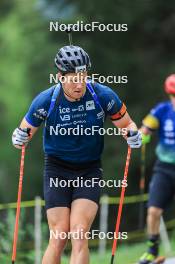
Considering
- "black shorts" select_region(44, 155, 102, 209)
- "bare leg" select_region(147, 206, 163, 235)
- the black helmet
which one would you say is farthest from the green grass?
the black helmet

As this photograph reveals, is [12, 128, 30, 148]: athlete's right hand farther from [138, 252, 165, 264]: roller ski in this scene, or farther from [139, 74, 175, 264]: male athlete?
[138, 252, 165, 264]: roller ski

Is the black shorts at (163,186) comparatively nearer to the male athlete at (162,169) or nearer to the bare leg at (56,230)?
the male athlete at (162,169)

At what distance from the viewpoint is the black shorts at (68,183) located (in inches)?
254

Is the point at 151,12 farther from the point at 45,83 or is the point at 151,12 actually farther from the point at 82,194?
the point at 82,194

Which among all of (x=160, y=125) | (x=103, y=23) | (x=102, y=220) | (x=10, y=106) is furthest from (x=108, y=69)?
(x=10, y=106)

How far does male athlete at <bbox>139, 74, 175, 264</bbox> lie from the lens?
892cm

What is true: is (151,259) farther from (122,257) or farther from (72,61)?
(72,61)

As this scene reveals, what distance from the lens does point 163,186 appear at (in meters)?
8.98

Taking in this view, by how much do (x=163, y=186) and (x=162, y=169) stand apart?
8.3 inches

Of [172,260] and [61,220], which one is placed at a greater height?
[61,220]

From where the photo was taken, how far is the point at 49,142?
6.56 meters

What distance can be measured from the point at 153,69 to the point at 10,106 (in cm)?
915

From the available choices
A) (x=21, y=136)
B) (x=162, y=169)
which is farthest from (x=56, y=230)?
(x=162, y=169)

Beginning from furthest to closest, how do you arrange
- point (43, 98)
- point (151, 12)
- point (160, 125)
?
point (151, 12), point (160, 125), point (43, 98)
